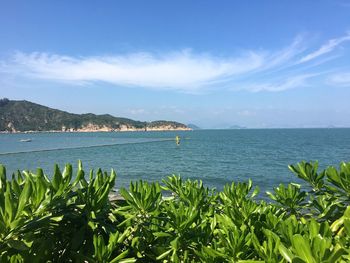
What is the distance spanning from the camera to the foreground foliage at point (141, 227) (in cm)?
205

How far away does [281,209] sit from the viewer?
3803 mm

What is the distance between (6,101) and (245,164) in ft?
619

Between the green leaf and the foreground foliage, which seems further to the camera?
the foreground foliage

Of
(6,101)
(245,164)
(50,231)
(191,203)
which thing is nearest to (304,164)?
(191,203)

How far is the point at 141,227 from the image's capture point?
3016 mm

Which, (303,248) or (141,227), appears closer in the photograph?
(303,248)

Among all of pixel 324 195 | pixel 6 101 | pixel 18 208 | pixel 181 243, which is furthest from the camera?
pixel 6 101

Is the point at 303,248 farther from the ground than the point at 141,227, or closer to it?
farther from the ground

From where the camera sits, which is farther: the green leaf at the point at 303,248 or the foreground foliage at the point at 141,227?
the foreground foliage at the point at 141,227

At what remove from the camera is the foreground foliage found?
205 centimetres

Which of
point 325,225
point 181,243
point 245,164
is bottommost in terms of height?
point 245,164

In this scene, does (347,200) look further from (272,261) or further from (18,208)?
(18,208)

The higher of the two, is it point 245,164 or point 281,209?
point 281,209

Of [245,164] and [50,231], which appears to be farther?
[245,164]
